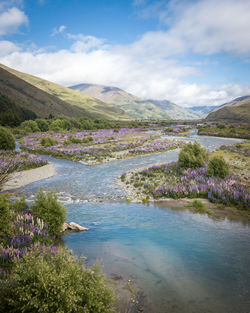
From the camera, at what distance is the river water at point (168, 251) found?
21.6 ft

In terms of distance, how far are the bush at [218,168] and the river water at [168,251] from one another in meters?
7.40

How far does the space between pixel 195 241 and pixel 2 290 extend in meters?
8.33

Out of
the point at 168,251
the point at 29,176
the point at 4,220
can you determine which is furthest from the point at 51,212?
the point at 29,176

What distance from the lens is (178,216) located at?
12945 mm

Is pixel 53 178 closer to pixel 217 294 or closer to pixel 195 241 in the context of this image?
pixel 195 241

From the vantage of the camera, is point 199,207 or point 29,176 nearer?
point 199,207

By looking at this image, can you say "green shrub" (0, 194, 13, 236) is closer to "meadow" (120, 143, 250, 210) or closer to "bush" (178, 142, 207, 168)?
"meadow" (120, 143, 250, 210)

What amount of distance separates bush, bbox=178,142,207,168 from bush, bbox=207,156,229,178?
10.8 feet

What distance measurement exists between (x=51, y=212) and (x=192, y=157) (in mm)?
17160

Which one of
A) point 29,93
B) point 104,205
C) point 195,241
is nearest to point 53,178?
point 104,205

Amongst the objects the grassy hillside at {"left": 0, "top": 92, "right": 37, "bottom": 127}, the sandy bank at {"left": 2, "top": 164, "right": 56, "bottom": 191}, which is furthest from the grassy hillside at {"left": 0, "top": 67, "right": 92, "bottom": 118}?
the sandy bank at {"left": 2, "top": 164, "right": 56, "bottom": 191}

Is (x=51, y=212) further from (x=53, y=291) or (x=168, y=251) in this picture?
(x=53, y=291)

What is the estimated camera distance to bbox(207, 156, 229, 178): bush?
18750 millimetres

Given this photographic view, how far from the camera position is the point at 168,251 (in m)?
9.21
